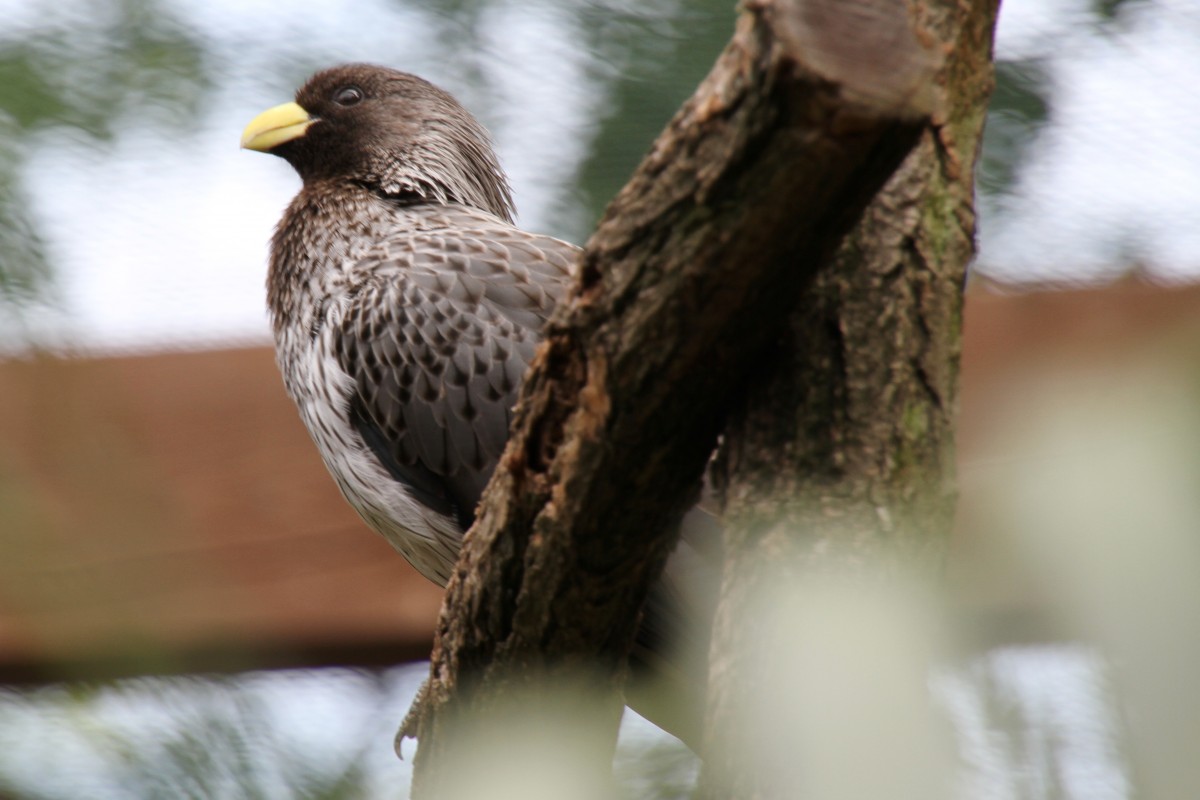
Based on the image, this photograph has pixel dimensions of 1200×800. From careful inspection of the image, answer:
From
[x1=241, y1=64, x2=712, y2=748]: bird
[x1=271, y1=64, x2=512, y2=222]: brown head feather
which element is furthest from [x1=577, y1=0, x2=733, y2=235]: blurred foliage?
[x1=271, y1=64, x2=512, y2=222]: brown head feather

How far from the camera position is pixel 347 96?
11.4 ft

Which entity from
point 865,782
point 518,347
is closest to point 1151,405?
point 865,782

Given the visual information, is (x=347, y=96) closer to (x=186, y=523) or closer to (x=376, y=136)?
(x=376, y=136)

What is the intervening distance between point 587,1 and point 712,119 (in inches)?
60.4

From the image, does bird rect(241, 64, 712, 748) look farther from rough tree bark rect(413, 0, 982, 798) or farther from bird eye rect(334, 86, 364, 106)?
rough tree bark rect(413, 0, 982, 798)

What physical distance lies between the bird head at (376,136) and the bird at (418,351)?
3.5 inches

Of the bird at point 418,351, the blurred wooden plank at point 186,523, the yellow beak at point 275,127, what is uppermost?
the yellow beak at point 275,127

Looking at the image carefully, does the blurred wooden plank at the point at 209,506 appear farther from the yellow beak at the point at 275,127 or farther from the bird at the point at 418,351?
the yellow beak at the point at 275,127

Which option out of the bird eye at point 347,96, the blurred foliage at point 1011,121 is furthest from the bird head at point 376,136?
the blurred foliage at point 1011,121

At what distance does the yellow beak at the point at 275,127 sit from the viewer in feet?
11.2

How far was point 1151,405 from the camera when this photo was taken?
797 millimetres

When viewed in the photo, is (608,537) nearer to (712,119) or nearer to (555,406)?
(555,406)

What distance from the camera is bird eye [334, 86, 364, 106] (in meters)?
3.48

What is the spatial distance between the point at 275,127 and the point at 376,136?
9.7 inches
